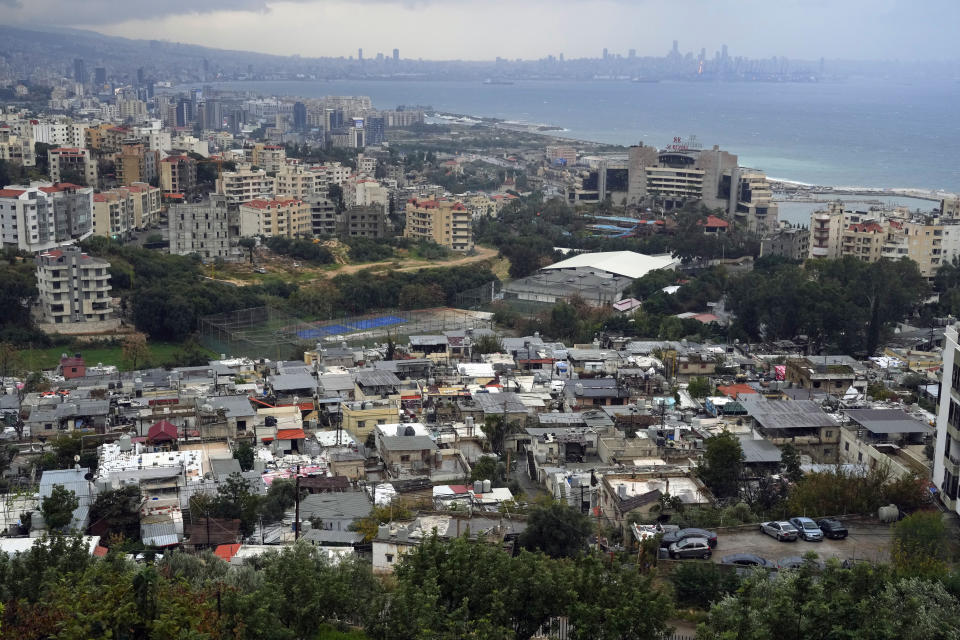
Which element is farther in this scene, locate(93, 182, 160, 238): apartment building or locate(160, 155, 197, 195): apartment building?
locate(160, 155, 197, 195): apartment building

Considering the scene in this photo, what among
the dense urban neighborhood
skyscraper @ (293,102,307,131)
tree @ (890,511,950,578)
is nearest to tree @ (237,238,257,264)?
the dense urban neighborhood

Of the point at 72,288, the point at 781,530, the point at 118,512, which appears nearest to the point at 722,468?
the point at 781,530

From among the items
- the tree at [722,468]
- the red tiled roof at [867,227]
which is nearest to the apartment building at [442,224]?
the red tiled roof at [867,227]

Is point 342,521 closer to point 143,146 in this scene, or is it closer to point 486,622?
point 486,622

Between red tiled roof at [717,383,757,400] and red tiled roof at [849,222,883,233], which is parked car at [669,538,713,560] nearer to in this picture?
red tiled roof at [717,383,757,400]

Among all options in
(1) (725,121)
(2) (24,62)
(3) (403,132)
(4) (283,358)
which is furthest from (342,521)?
(2) (24,62)

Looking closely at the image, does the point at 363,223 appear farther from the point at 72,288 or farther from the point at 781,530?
the point at 781,530
